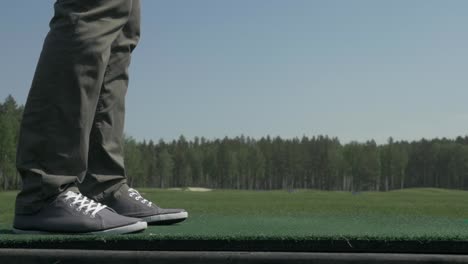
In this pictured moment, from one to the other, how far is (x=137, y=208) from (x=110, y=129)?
0.41 meters

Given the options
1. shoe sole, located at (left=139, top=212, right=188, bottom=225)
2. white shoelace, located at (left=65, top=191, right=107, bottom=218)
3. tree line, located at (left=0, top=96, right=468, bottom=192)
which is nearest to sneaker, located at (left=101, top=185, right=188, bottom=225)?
shoe sole, located at (left=139, top=212, right=188, bottom=225)

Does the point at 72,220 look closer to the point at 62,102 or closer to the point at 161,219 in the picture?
the point at 62,102

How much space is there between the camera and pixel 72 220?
2055 millimetres

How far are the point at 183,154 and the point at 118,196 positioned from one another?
112979 mm

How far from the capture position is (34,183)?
6.80ft

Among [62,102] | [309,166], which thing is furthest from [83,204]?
[309,166]

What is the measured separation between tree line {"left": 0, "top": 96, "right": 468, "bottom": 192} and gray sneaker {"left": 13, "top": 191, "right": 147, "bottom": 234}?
108 metres

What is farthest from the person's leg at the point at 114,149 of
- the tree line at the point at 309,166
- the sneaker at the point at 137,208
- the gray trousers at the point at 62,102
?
the tree line at the point at 309,166

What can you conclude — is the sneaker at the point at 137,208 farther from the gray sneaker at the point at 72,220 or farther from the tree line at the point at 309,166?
the tree line at the point at 309,166

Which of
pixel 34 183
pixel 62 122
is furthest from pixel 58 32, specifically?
pixel 34 183

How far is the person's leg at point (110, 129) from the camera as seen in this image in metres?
2.57

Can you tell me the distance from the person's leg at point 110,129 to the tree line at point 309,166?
10734cm

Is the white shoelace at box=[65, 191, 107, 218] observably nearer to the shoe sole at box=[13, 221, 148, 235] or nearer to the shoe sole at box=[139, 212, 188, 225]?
the shoe sole at box=[13, 221, 148, 235]

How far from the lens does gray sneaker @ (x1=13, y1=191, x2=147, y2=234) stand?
2.05 metres
